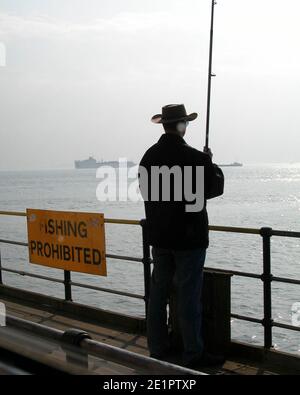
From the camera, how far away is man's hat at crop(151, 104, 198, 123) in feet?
15.5

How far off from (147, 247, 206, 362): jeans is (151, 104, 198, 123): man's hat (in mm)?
1032

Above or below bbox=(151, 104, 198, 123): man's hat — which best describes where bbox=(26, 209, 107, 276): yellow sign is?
below

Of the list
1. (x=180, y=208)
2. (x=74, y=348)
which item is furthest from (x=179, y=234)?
(x=74, y=348)

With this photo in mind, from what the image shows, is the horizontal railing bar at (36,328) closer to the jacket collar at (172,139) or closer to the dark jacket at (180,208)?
the dark jacket at (180,208)

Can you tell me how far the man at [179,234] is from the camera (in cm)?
456

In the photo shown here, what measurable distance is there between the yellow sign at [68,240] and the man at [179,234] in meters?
1.73

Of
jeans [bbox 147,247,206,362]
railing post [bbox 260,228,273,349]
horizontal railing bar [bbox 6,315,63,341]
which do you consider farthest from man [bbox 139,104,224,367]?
horizontal railing bar [bbox 6,315,63,341]

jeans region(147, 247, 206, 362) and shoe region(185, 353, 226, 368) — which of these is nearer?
jeans region(147, 247, 206, 362)

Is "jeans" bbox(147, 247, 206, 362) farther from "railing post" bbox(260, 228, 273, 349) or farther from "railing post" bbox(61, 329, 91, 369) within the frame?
"railing post" bbox(61, 329, 91, 369)

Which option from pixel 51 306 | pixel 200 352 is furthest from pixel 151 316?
pixel 51 306

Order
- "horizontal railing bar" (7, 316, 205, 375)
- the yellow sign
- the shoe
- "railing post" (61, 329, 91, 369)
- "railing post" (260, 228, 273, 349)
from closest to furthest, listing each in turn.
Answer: "horizontal railing bar" (7, 316, 205, 375) → "railing post" (61, 329, 91, 369) → the shoe → "railing post" (260, 228, 273, 349) → the yellow sign
